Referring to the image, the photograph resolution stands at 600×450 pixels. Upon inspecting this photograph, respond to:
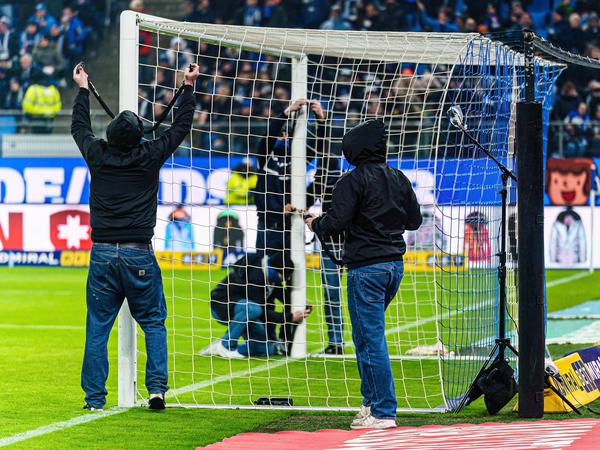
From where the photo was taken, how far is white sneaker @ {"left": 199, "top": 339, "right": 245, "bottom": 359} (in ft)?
33.8

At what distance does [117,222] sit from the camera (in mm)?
7410

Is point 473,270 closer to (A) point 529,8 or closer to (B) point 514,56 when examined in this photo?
(B) point 514,56

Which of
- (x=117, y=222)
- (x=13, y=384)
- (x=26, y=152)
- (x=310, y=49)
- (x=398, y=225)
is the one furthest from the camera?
(x=26, y=152)

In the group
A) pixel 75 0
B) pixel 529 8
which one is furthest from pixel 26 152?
pixel 529 8

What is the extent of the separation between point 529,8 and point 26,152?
1177 centimetres

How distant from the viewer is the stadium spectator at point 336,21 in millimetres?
26031

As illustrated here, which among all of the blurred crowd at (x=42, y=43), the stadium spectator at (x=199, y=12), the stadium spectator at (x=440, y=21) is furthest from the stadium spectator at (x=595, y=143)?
the blurred crowd at (x=42, y=43)

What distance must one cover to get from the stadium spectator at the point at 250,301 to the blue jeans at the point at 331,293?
292 mm

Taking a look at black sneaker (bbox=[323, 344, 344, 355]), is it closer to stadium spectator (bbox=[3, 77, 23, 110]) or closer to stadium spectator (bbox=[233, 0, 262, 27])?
stadium spectator (bbox=[233, 0, 262, 27])

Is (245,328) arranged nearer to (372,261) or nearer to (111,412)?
(111,412)

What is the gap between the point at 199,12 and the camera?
27219 millimetres

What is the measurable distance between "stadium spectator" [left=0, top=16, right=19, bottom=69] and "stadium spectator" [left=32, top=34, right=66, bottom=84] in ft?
1.88

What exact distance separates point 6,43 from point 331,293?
1962cm

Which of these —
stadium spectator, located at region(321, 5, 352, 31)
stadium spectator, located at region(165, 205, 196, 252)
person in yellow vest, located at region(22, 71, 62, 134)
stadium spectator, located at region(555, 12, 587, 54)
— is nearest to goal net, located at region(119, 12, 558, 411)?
stadium spectator, located at region(165, 205, 196, 252)
